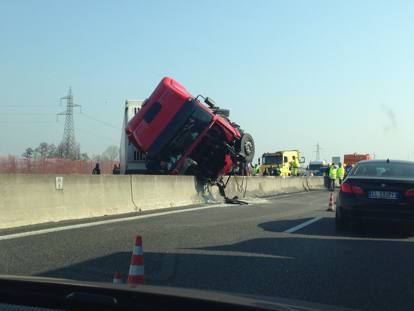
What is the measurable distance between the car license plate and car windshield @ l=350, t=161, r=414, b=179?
0.47 m

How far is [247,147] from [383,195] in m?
9.12

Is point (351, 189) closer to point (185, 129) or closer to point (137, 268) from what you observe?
point (137, 268)

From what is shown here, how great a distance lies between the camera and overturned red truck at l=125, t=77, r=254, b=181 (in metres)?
17.8

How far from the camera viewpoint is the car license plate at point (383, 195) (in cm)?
979

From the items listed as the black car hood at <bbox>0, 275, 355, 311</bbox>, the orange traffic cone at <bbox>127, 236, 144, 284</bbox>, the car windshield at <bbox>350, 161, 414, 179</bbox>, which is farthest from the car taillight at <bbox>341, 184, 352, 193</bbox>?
the black car hood at <bbox>0, 275, 355, 311</bbox>

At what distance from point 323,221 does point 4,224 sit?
21.6 ft

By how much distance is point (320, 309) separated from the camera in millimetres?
2520

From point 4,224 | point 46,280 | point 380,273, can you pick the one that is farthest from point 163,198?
point 46,280

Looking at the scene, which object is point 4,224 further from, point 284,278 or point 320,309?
point 320,309

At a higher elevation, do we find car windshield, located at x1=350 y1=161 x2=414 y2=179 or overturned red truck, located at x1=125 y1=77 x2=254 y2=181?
overturned red truck, located at x1=125 y1=77 x2=254 y2=181

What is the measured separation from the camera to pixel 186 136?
1795 cm

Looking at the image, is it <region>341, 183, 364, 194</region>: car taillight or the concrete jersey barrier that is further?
the concrete jersey barrier

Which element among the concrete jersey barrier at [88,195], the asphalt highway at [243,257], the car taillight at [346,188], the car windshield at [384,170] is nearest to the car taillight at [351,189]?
the car taillight at [346,188]

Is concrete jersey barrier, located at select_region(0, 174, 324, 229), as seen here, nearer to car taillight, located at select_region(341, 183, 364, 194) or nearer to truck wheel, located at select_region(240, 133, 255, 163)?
truck wheel, located at select_region(240, 133, 255, 163)
